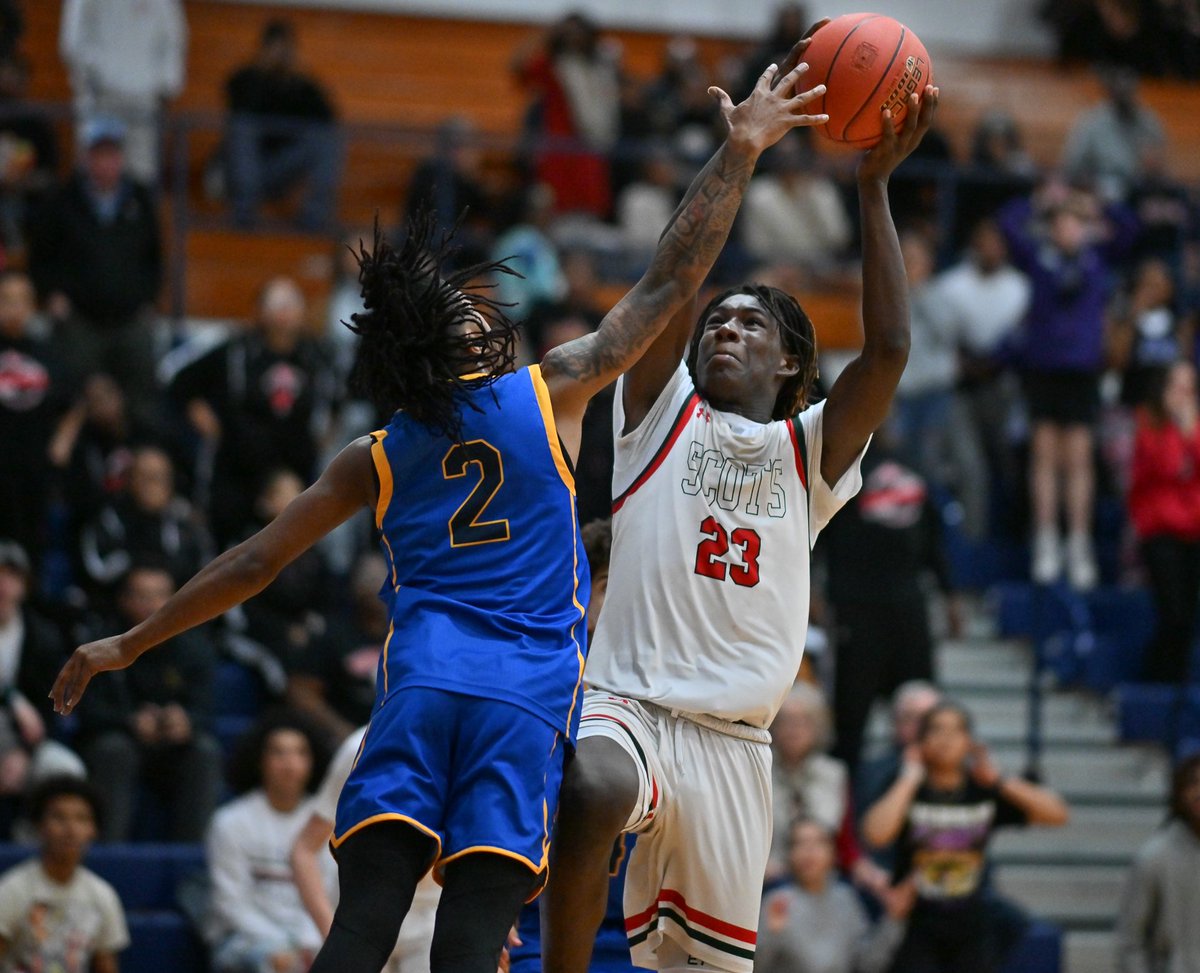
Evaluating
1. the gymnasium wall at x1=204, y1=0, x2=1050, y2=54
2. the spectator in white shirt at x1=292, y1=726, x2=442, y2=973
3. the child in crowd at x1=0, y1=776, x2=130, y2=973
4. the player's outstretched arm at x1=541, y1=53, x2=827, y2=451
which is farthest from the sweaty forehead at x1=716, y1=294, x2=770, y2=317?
the gymnasium wall at x1=204, y1=0, x2=1050, y2=54

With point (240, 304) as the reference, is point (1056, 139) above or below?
above

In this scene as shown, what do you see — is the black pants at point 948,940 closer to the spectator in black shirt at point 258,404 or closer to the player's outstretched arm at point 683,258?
the spectator in black shirt at point 258,404

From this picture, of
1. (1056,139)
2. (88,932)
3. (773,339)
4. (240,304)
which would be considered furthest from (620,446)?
(1056,139)

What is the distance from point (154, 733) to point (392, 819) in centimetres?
517

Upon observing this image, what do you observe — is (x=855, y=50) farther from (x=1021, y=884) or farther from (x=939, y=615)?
(x=939, y=615)

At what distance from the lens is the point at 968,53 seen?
57.9ft

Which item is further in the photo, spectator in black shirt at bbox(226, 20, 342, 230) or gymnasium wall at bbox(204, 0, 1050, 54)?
gymnasium wall at bbox(204, 0, 1050, 54)

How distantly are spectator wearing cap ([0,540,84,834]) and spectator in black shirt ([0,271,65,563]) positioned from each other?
2.89 feet

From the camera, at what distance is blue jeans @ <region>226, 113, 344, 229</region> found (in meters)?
12.9

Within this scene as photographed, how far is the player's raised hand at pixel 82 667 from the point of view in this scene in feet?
14.3

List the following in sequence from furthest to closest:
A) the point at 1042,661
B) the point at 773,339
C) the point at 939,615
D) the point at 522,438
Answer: the point at 939,615 → the point at 1042,661 → the point at 773,339 → the point at 522,438

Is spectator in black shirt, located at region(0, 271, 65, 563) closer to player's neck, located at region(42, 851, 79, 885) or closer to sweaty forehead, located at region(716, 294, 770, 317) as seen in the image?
player's neck, located at region(42, 851, 79, 885)

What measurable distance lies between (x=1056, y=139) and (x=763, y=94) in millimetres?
13646

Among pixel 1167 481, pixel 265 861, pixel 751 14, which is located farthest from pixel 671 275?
pixel 751 14
